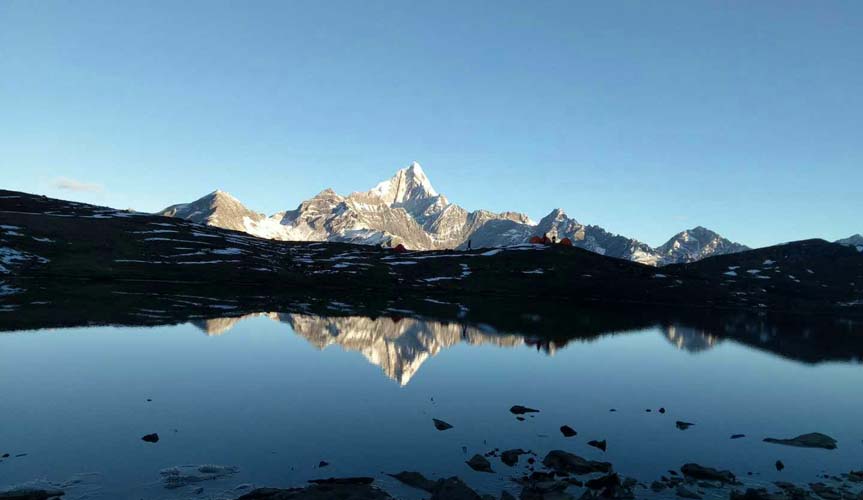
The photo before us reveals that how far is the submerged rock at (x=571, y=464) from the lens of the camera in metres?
27.8

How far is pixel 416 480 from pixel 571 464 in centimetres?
915

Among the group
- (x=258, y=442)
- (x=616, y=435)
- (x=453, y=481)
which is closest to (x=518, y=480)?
(x=453, y=481)

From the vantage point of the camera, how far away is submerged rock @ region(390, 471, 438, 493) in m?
24.3

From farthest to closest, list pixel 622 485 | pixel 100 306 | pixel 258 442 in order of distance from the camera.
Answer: pixel 100 306 → pixel 258 442 → pixel 622 485

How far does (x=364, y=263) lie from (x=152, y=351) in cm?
14498

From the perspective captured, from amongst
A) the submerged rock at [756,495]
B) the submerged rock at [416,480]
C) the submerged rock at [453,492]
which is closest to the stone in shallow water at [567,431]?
the submerged rock at [756,495]

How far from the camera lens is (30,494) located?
810 inches

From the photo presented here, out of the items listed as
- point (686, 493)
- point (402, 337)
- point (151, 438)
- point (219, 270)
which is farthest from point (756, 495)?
point (219, 270)

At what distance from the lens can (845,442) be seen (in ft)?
124

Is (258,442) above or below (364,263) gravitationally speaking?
below

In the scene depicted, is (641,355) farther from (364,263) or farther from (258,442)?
(364,263)

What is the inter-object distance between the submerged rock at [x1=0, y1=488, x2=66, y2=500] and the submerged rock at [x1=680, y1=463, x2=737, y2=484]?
31.1m

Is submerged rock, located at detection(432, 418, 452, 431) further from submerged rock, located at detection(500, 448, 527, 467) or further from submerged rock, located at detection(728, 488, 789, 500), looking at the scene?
submerged rock, located at detection(728, 488, 789, 500)

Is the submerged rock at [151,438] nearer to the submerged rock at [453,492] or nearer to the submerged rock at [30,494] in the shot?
the submerged rock at [30,494]
